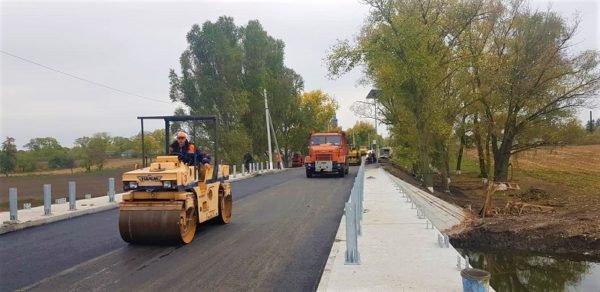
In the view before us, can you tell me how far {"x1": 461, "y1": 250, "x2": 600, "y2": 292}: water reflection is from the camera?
10391 mm

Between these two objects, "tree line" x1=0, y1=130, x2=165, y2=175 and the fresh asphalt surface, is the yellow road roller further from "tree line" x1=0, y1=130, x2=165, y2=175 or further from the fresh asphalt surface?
"tree line" x1=0, y1=130, x2=165, y2=175

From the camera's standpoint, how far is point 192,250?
30.2 ft

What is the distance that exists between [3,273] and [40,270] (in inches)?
20.4

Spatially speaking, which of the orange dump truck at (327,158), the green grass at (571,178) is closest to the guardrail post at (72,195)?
the orange dump truck at (327,158)

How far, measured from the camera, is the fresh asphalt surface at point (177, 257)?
7000 millimetres

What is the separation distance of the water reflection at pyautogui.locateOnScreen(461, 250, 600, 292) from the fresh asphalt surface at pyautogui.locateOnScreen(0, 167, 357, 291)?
3.71 metres

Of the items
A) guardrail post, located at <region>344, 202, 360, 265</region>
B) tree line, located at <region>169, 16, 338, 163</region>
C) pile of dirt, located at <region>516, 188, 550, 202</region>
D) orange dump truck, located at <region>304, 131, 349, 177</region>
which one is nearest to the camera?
guardrail post, located at <region>344, 202, 360, 265</region>

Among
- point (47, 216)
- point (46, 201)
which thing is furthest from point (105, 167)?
point (47, 216)

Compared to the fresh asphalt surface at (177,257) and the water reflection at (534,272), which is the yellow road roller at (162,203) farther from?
the water reflection at (534,272)

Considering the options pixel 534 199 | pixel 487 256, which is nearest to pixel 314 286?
pixel 487 256

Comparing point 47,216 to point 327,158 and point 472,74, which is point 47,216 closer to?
point 327,158

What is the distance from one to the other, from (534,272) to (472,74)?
934 inches

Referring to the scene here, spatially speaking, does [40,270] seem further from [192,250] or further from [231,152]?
[231,152]

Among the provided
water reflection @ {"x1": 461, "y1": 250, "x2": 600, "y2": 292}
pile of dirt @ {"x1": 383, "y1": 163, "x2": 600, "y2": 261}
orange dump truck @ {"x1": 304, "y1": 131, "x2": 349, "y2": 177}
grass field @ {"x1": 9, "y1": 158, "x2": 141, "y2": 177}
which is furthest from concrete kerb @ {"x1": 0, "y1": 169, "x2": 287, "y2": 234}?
grass field @ {"x1": 9, "y1": 158, "x2": 141, "y2": 177}
